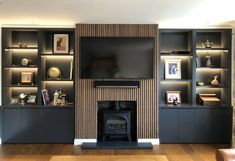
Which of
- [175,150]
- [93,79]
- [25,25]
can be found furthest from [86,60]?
[175,150]

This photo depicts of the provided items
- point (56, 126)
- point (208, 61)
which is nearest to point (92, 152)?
point (56, 126)

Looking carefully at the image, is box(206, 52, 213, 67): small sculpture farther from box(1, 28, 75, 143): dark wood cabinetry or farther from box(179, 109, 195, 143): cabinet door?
box(1, 28, 75, 143): dark wood cabinetry

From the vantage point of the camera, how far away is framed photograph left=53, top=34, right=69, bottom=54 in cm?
632

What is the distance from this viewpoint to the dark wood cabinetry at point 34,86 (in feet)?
20.2

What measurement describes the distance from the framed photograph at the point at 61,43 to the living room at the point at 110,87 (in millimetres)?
20

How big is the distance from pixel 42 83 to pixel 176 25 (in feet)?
9.20

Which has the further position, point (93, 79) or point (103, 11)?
point (93, 79)

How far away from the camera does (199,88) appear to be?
652 cm

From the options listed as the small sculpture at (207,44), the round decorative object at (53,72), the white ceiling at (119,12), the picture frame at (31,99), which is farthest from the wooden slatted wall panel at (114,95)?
the small sculpture at (207,44)

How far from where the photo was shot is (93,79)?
240 inches

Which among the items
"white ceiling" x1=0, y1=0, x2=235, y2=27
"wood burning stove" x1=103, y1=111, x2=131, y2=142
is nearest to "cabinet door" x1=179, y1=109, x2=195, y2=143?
"wood burning stove" x1=103, y1=111, x2=131, y2=142

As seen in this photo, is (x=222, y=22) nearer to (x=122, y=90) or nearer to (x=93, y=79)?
(x=122, y=90)

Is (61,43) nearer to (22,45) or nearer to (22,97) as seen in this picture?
(22,45)

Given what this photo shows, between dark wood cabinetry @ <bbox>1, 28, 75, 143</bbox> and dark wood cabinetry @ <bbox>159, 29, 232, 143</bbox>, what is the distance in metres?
1.85
